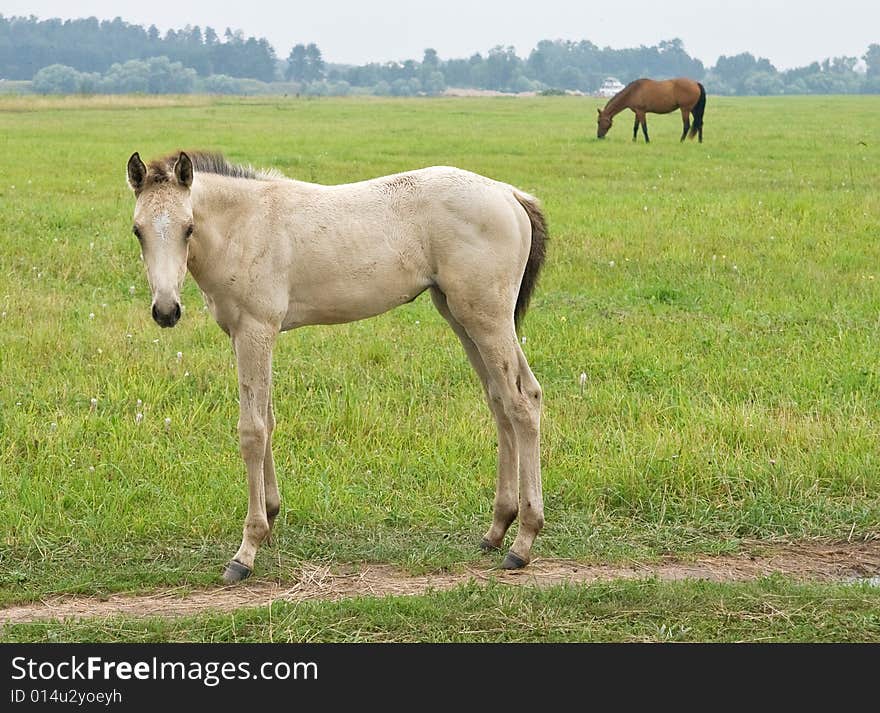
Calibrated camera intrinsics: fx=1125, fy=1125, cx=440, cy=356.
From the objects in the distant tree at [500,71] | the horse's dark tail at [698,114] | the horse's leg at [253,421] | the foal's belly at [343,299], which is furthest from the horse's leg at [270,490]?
the distant tree at [500,71]

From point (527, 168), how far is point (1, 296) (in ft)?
41.4

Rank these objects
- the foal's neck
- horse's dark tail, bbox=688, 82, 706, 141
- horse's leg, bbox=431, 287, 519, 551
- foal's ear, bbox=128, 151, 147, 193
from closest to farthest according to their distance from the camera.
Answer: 1. foal's ear, bbox=128, 151, 147, 193
2. the foal's neck
3. horse's leg, bbox=431, 287, 519, 551
4. horse's dark tail, bbox=688, 82, 706, 141

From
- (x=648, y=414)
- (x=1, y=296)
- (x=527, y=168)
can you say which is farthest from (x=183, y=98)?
(x=648, y=414)

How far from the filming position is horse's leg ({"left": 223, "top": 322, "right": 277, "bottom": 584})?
525 cm

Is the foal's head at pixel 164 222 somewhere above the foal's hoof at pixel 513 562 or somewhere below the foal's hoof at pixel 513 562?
above

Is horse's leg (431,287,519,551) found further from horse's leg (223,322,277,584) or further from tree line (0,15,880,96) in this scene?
tree line (0,15,880,96)

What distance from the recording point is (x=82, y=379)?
7832 mm

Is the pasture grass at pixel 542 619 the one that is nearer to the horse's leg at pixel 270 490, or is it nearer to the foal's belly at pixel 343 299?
the horse's leg at pixel 270 490

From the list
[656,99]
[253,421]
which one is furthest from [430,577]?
[656,99]

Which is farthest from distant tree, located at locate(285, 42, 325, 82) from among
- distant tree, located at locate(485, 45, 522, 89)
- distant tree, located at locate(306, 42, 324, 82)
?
distant tree, located at locate(485, 45, 522, 89)

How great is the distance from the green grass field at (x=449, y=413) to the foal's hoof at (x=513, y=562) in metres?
0.19

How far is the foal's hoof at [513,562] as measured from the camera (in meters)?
5.42

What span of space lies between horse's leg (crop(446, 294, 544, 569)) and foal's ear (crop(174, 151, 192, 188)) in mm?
1329

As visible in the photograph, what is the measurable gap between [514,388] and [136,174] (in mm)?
2018
